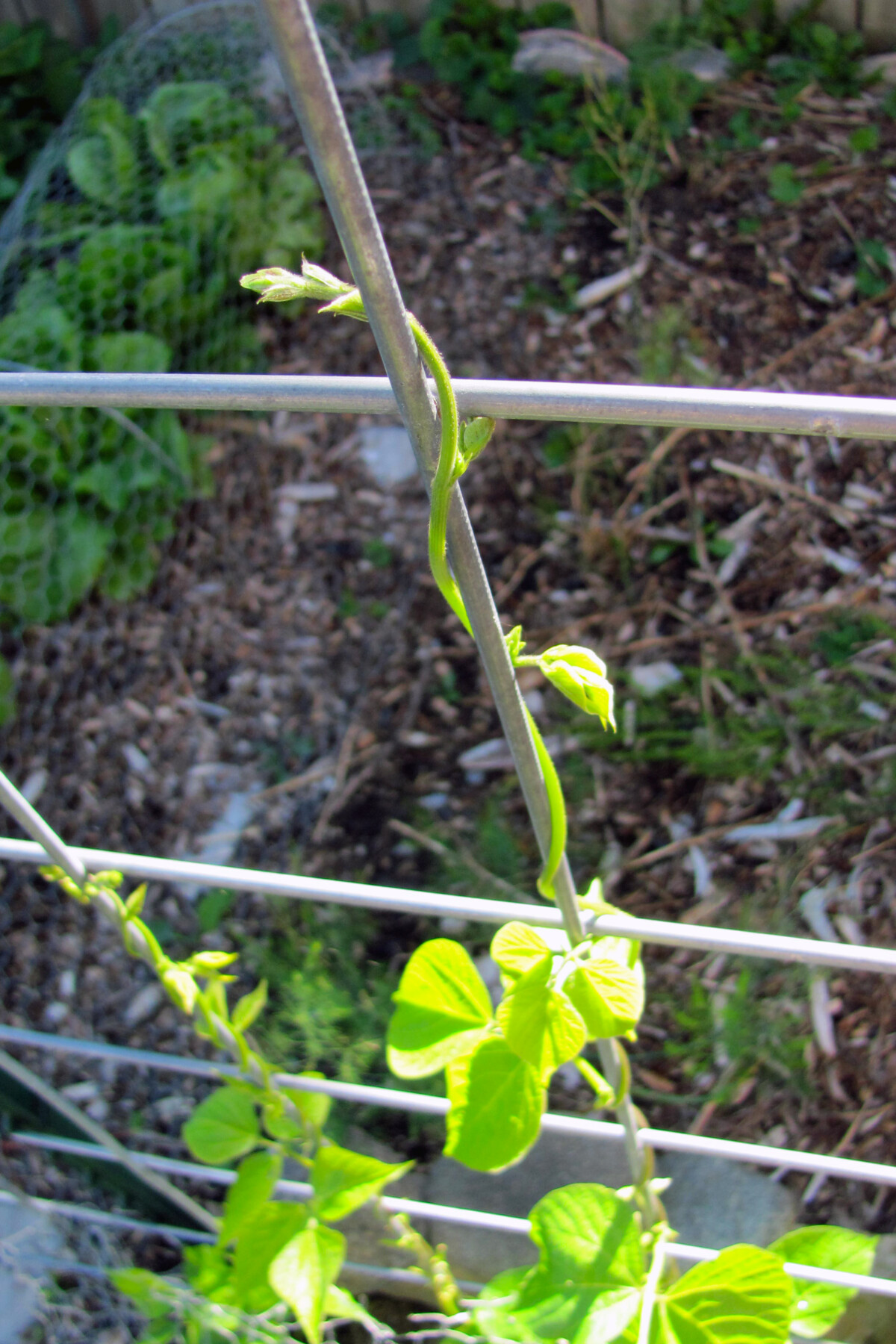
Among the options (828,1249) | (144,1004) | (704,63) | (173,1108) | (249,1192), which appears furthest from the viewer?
(704,63)

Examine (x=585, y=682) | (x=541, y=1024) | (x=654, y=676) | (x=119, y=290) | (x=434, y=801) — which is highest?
(x=585, y=682)

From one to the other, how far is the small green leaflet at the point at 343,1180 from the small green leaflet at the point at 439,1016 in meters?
0.20

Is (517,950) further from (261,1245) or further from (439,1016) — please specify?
(261,1245)

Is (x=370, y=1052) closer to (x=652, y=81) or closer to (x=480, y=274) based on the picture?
(x=480, y=274)

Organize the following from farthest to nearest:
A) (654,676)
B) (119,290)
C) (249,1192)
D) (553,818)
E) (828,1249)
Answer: (119,290), (654,676), (249,1192), (828,1249), (553,818)

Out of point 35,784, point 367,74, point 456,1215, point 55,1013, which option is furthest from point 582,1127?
point 367,74

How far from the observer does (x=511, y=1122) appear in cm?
75

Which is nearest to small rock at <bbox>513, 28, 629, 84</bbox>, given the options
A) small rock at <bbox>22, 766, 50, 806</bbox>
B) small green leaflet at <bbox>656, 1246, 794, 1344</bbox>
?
small rock at <bbox>22, 766, 50, 806</bbox>

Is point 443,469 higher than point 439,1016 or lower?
higher

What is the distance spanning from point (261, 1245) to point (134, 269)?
224 cm

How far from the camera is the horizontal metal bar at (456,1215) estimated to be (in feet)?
3.05

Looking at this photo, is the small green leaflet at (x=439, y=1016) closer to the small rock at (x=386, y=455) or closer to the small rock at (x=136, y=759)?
the small rock at (x=136, y=759)

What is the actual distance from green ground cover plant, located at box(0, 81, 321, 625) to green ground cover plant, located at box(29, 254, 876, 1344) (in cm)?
160

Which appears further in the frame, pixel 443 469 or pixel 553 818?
pixel 553 818
